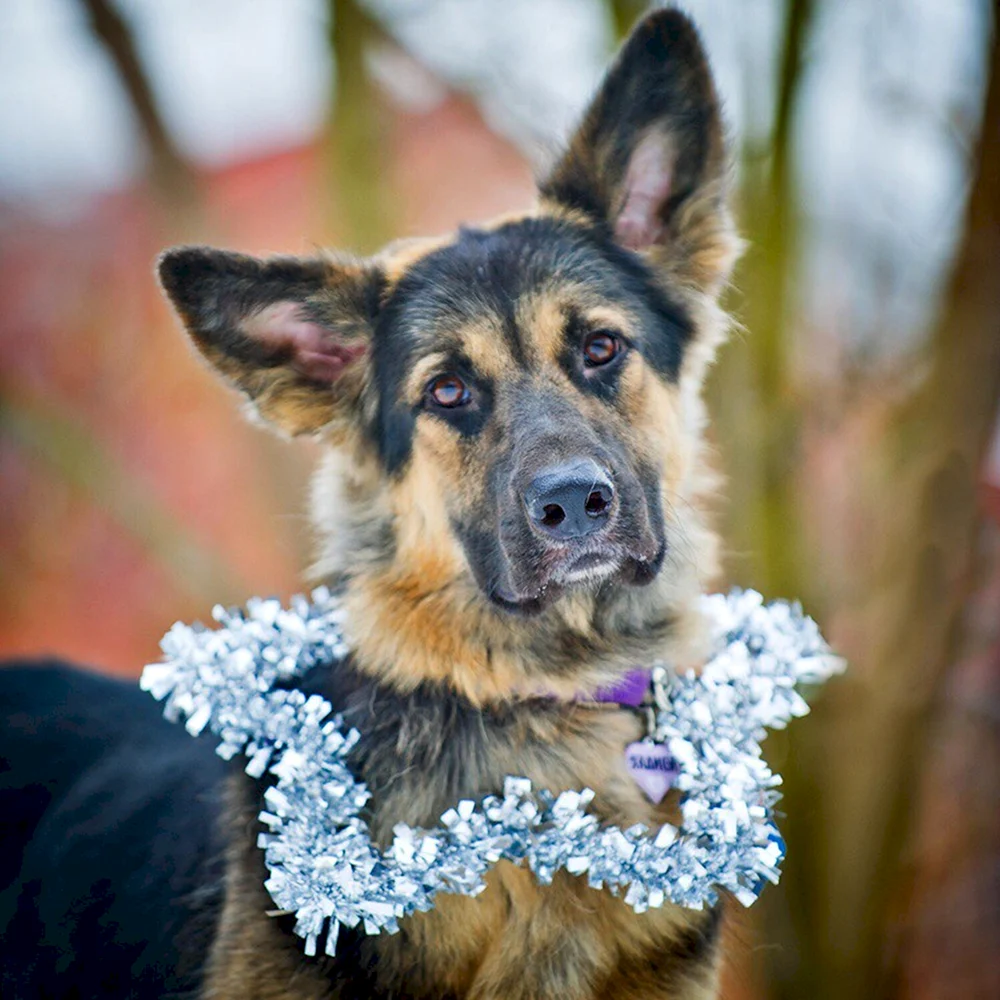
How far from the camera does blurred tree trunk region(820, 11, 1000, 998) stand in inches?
161

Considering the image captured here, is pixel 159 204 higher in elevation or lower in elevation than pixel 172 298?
higher

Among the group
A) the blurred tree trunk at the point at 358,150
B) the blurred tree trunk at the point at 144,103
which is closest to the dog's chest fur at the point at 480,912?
the blurred tree trunk at the point at 358,150

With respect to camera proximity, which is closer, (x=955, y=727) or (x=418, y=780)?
(x=418, y=780)

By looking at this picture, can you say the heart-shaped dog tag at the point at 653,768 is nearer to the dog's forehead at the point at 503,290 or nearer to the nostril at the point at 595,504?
the nostril at the point at 595,504

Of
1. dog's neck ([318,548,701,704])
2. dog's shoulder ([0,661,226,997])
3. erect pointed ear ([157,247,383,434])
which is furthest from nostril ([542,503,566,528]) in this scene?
dog's shoulder ([0,661,226,997])

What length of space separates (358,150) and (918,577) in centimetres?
332

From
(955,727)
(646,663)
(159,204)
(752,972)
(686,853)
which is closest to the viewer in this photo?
(686,853)

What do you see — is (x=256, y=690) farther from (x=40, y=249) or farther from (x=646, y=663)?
(x=40, y=249)

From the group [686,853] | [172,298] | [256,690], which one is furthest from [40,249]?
[686,853]

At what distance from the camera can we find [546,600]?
2.51 metres

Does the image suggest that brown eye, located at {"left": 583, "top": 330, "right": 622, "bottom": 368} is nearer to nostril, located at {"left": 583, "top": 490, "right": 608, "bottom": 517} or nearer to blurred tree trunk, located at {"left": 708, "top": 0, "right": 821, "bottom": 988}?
nostril, located at {"left": 583, "top": 490, "right": 608, "bottom": 517}

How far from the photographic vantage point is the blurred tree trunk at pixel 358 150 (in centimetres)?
461

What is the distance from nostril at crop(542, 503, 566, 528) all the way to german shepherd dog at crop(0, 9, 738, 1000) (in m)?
0.01

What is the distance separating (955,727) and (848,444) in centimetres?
202
